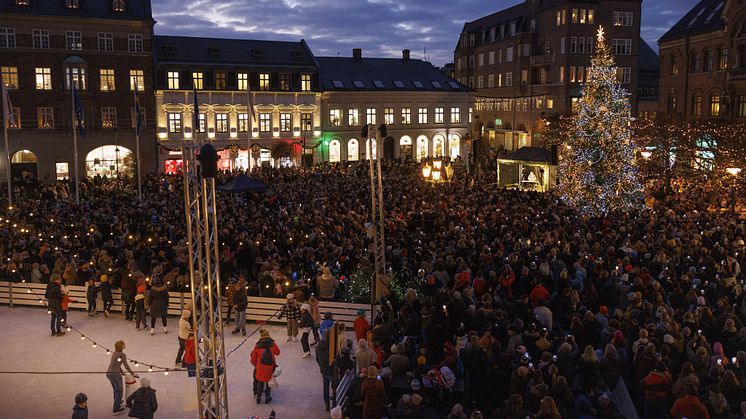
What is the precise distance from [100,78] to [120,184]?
12.7m

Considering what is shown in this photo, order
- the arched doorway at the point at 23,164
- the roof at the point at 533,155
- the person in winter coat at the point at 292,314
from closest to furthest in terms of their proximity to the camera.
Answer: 1. the person in winter coat at the point at 292,314
2. the roof at the point at 533,155
3. the arched doorway at the point at 23,164

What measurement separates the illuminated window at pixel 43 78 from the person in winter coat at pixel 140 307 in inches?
1356

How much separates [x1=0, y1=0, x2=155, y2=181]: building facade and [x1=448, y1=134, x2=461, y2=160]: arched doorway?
28.3 metres

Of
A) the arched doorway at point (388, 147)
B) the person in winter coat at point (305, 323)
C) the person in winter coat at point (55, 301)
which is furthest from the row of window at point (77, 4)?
the person in winter coat at point (305, 323)

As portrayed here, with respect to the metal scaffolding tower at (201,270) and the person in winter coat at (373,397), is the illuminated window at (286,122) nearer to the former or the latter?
the metal scaffolding tower at (201,270)

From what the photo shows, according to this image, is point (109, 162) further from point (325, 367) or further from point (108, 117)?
point (325, 367)

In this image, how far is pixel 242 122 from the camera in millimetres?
53000

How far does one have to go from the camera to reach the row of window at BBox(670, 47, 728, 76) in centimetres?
4328

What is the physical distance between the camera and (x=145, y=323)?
16.6 meters

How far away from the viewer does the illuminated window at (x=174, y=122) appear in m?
49.5

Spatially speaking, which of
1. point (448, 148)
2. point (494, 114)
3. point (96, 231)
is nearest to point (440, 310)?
point (96, 231)

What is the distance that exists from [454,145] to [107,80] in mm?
32110

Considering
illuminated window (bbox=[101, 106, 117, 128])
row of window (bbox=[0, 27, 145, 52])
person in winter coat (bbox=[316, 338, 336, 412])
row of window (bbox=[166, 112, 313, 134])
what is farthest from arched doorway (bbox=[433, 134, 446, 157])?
person in winter coat (bbox=[316, 338, 336, 412])

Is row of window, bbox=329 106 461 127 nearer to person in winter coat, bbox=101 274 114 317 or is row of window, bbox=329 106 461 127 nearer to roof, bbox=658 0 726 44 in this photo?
roof, bbox=658 0 726 44
